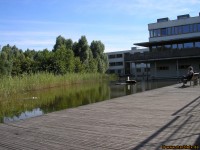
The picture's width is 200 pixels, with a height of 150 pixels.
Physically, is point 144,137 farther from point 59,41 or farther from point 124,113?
point 59,41

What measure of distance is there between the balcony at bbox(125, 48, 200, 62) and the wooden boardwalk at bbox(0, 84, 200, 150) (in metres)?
32.6

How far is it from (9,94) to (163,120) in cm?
1728

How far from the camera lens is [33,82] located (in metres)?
29.6

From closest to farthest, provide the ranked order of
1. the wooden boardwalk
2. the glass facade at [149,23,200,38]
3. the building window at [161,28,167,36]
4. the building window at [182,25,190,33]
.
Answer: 1. the wooden boardwalk
2. the glass facade at [149,23,200,38]
3. the building window at [182,25,190,33]
4. the building window at [161,28,167,36]

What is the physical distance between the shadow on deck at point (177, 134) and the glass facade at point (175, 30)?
40535 millimetres

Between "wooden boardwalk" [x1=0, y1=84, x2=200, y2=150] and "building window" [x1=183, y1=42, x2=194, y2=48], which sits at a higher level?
"building window" [x1=183, y1=42, x2=194, y2=48]

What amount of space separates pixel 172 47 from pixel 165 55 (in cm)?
387

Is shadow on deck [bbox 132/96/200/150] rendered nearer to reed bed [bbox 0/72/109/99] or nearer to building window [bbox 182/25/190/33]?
reed bed [bbox 0/72/109/99]

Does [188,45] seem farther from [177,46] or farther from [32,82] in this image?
[32,82]

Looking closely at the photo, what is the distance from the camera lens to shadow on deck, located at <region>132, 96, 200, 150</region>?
220 inches

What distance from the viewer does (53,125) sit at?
8180 millimetres

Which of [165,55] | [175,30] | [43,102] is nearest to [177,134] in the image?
[43,102]

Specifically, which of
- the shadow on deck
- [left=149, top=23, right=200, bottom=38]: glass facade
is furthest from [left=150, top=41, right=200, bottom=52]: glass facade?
the shadow on deck

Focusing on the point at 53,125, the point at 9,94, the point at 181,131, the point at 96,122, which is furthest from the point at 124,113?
the point at 9,94
